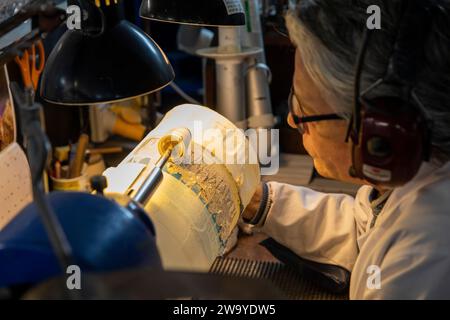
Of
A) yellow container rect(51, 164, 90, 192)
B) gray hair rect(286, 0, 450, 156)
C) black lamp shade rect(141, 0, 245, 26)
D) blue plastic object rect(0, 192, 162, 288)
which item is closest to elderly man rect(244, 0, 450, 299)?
gray hair rect(286, 0, 450, 156)

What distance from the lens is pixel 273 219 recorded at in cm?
126

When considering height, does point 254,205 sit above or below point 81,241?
below

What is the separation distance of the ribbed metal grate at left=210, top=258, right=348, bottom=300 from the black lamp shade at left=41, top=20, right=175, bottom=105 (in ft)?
1.62

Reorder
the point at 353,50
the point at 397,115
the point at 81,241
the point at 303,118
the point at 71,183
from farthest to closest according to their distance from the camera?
1. the point at 71,183
2. the point at 303,118
3. the point at 353,50
4. the point at 397,115
5. the point at 81,241

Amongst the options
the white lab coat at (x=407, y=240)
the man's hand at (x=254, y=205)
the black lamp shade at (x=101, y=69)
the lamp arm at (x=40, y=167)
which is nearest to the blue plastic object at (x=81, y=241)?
the lamp arm at (x=40, y=167)

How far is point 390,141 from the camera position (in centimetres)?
78

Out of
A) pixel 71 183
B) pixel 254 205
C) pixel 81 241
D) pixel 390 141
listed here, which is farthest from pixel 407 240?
pixel 71 183

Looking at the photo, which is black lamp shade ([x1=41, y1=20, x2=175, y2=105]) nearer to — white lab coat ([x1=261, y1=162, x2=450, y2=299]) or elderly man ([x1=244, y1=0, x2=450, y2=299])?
elderly man ([x1=244, y1=0, x2=450, y2=299])

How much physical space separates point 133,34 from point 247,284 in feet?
1.75

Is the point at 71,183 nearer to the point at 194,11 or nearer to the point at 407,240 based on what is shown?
the point at 194,11

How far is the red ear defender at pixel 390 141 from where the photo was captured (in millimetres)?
777

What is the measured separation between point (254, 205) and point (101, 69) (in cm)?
46

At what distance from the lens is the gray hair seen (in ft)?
2.80

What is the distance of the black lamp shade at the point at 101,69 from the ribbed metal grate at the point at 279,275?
495 millimetres
